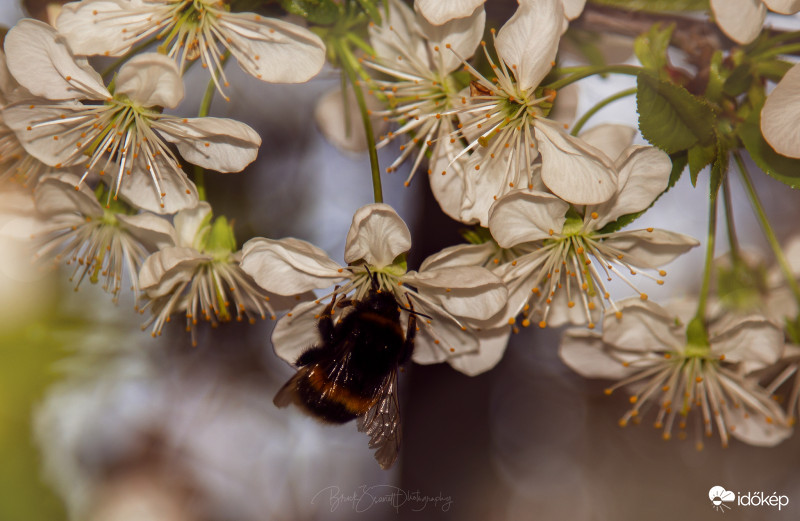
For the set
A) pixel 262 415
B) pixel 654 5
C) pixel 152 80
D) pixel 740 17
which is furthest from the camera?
pixel 262 415

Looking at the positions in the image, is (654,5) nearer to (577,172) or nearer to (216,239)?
(577,172)

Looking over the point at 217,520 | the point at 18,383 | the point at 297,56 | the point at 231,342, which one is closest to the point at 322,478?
the point at 217,520

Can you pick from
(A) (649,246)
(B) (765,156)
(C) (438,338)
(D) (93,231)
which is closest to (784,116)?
(B) (765,156)

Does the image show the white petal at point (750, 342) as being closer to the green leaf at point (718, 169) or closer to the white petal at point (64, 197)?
the green leaf at point (718, 169)

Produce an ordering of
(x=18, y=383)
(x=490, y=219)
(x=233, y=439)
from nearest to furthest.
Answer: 1. (x=490, y=219)
2. (x=18, y=383)
3. (x=233, y=439)

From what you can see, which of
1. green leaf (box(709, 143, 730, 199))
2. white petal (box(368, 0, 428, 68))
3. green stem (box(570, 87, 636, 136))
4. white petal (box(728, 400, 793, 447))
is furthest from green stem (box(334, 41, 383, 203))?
white petal (box(728, 400, 793, 447))

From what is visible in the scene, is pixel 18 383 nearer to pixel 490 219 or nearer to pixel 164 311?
pixel 164 311

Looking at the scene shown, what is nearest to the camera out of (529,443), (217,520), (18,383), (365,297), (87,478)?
(365,297)
